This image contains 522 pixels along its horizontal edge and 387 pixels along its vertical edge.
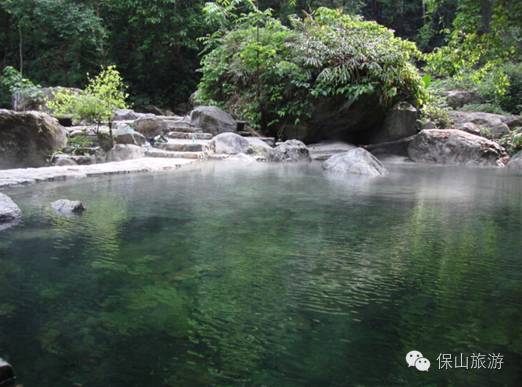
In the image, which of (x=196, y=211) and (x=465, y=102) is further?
(x=465, y=102)

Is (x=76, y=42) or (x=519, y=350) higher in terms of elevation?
(x=76, y=42)

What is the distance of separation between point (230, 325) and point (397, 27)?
1277 inches

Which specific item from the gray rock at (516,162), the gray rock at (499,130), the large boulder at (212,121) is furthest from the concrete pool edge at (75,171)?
the gray rock at (499,130)

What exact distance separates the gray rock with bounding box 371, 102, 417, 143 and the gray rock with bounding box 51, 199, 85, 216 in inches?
469

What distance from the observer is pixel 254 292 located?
139 inches

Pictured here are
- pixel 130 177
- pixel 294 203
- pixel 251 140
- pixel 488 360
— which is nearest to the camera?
pixel 488 360

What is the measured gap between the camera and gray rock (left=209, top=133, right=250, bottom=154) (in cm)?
1324

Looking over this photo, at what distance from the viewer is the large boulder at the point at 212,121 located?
1503 centimetres

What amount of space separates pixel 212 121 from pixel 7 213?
10.2 meters

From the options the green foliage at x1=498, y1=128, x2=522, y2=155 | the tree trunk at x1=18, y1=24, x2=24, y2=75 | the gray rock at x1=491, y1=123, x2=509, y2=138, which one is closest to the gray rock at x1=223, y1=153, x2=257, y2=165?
the green foliage at x1=498, y1=128, x2=522, y2=155

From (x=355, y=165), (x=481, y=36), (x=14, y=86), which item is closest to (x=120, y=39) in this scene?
(x=14, y=86)

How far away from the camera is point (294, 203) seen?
691cm

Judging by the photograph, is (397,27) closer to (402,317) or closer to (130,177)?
(130,177)

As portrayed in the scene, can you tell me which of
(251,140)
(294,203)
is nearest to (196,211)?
(294,203)
